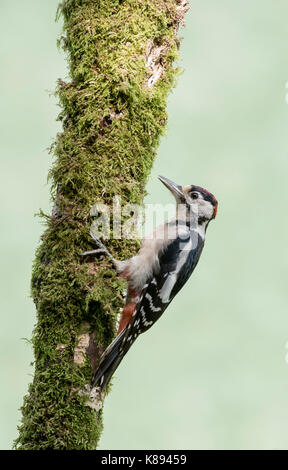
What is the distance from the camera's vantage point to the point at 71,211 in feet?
10.8

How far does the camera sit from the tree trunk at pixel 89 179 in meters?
2.97

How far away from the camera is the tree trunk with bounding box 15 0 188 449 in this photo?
2975mm

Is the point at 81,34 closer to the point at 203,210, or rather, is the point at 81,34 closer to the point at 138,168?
the point at 138,168

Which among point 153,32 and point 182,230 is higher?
point 153,32

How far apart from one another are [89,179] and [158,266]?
800 millimetres

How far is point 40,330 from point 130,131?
119 cm

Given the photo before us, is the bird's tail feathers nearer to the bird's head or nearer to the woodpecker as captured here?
Result: the woodpecker

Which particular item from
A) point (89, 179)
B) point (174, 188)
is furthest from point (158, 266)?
point (89, 179)

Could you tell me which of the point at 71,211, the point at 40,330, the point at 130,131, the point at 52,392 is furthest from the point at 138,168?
the point at 52,392

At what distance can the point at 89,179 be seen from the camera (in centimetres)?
329

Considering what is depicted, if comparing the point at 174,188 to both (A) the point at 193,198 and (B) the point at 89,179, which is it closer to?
(A) the point at 193,198

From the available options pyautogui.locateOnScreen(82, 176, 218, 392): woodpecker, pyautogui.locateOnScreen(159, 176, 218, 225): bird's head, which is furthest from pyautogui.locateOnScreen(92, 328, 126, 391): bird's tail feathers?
pyautogui.locateOnScreen(159, 176, 218, 225): bird's head

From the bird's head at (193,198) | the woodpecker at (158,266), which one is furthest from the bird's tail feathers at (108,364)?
the bird's head at (193,198)
